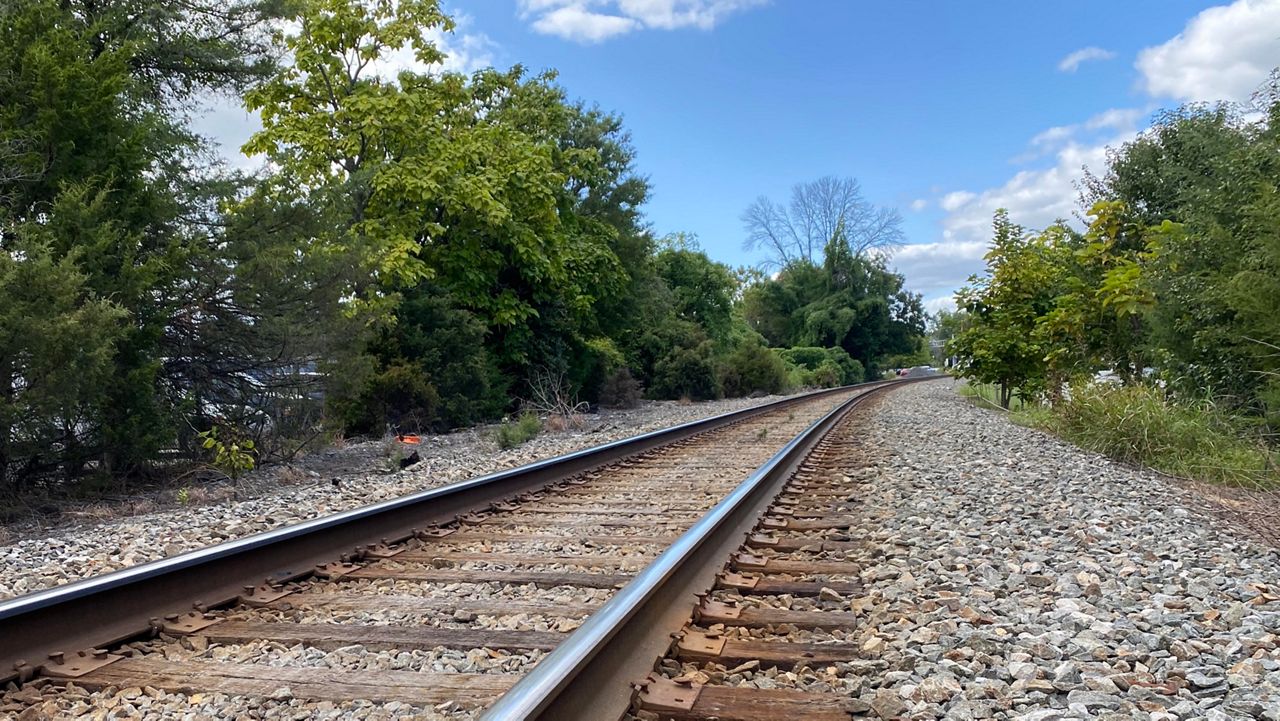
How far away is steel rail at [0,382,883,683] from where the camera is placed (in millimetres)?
2895

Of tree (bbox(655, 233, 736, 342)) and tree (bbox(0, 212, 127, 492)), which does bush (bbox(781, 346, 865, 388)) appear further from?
tree (bbox(0, 212, 127, 492))

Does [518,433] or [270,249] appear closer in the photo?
[270,249]

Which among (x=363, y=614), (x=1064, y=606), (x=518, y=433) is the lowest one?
(x=1064, y=606)

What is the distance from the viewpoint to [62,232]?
237 inches

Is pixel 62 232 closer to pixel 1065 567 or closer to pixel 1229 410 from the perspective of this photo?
pixel 1065 567

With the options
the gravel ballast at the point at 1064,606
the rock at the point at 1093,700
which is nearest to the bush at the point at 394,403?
the gravel ballast at the point at 1064,606

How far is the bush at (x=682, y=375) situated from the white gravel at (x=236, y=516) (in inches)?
562

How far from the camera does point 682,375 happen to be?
24938mm

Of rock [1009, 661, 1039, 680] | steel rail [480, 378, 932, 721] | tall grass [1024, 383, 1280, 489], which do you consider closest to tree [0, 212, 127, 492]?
steel rail [480, 378, 932, 721]

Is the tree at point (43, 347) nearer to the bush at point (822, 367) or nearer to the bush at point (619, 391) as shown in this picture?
the bush at point (619, 391)

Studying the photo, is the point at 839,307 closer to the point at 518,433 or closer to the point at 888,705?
the point at 518,433

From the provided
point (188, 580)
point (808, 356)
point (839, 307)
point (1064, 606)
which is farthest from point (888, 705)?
point (839, 307)

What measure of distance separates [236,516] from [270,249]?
2944 millimetres

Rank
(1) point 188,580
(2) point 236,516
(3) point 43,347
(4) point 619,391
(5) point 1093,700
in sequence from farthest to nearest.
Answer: (4) point 619,391, (2) point 236,516, (3) point 43,347, (1) point 188,580, (5) point 1093,700
